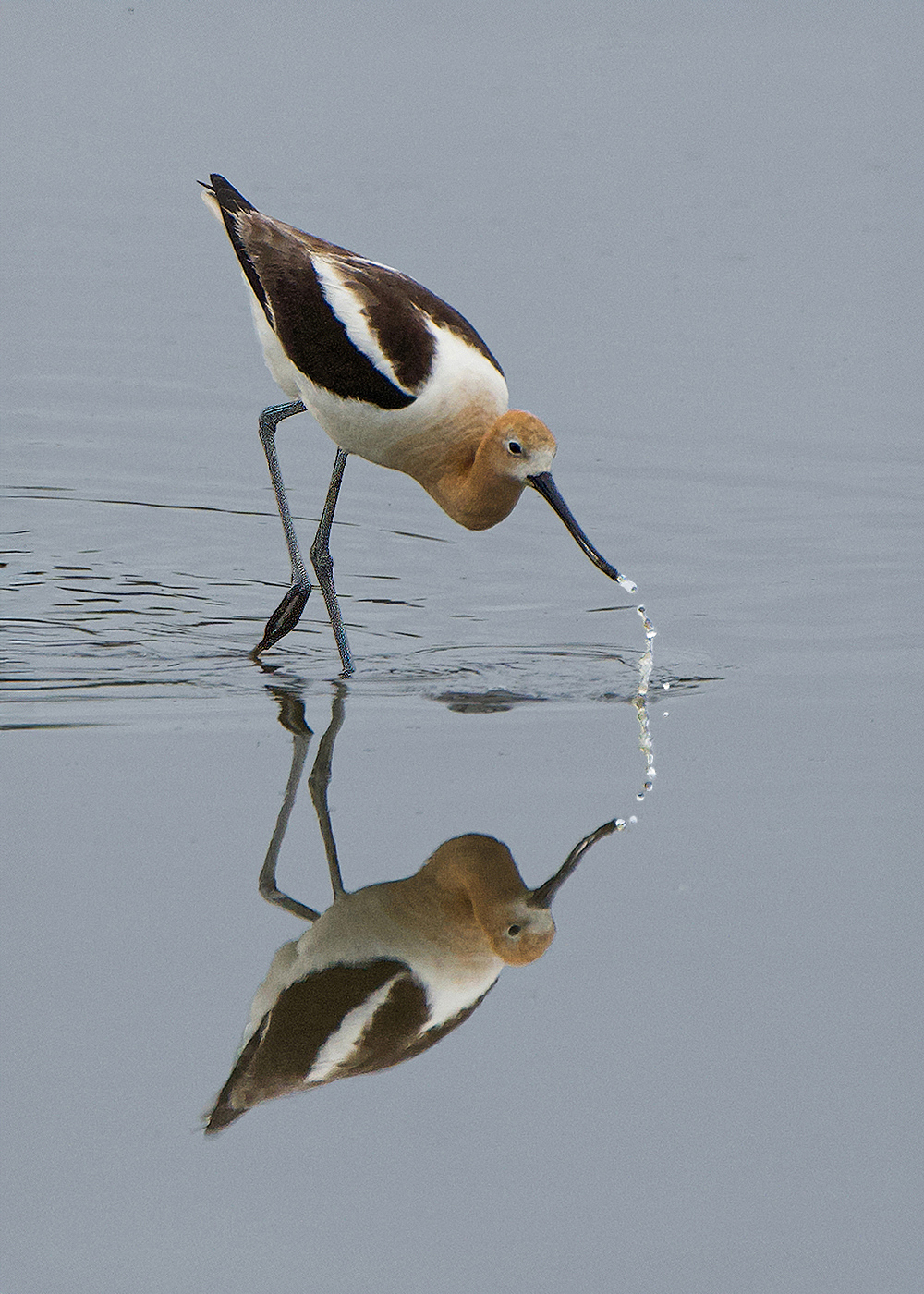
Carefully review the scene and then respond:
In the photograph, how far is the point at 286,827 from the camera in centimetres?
520

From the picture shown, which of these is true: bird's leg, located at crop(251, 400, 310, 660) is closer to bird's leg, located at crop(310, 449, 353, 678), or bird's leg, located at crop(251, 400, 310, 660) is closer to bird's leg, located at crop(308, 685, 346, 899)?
bird's leg, located at crop(310, 449, 353, 678)

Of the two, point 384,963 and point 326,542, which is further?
point 326,542

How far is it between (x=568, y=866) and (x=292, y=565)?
7.82 ft

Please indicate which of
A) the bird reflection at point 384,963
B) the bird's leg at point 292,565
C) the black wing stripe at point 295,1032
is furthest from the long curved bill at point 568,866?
the bird's leg at point 292,565

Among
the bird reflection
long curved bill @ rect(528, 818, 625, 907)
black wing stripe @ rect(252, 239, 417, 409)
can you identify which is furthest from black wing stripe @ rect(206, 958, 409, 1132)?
black wing stripe @ rect(252, 239, 417, 409)

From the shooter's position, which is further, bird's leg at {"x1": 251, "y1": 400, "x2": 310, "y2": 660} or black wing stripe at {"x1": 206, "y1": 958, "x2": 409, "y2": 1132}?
bird's leg at {"x1": 251, "y1": 400, "x2": 310, "y2": 660}

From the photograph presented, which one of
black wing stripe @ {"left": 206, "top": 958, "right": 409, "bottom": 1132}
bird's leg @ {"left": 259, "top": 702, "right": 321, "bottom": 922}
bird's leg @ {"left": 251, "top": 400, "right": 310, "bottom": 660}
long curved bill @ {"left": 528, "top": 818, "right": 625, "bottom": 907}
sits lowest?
black wing stripe @ {"left": 206, "top": 958, "right": 409, "bottom": 1132}

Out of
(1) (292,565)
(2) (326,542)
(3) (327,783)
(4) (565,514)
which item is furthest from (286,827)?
(2) (326,542)

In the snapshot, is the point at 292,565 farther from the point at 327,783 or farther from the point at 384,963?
the point at 384,963

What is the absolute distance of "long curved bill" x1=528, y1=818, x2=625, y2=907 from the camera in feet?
15.9

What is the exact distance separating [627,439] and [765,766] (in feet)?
12.8

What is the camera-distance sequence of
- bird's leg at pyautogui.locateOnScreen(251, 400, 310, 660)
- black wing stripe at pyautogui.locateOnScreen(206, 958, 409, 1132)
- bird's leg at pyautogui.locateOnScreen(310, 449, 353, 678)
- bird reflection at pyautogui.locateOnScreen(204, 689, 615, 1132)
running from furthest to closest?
1. bird's leg at pyautogui.locateOnScreen(310, 449, 353, 678)
2. bird's leg at pyautogui.locateOnScreen(251, 400, 310, 660)
3. bird reflection at pyautogui.locateOnScreen(204, 689, 615, 1132)
4. black wing stripe at pyautogui.locateOnScreen(206, 958, 409, 1132)

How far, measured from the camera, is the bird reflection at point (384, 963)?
13.7 ft

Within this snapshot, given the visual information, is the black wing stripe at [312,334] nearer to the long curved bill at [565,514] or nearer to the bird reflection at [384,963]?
the long curved bill at [565,514]
